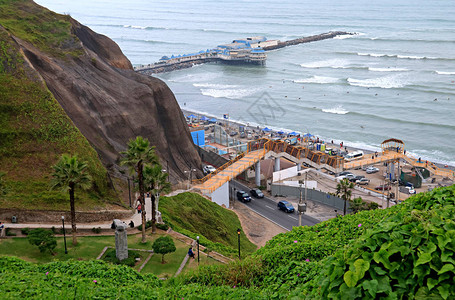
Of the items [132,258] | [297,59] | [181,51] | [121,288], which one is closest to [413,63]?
[297,59]

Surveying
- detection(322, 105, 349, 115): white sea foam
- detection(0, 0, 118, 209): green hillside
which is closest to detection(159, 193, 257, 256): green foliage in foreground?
detection(0, 0, 118, 209): green hillside

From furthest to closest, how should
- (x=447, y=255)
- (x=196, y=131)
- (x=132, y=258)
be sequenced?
(x=196, y=131), (x=132, y=258), (x=447, y=255)

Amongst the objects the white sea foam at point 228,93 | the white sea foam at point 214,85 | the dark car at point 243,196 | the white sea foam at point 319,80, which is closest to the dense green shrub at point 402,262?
the dark car at point 243,196

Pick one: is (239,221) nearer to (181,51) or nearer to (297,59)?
(297,59)

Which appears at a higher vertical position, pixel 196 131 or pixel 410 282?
pixel 410 282

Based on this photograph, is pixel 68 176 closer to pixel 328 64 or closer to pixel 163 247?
pixel 163 247

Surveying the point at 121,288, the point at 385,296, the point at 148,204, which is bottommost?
the point at 148,204
